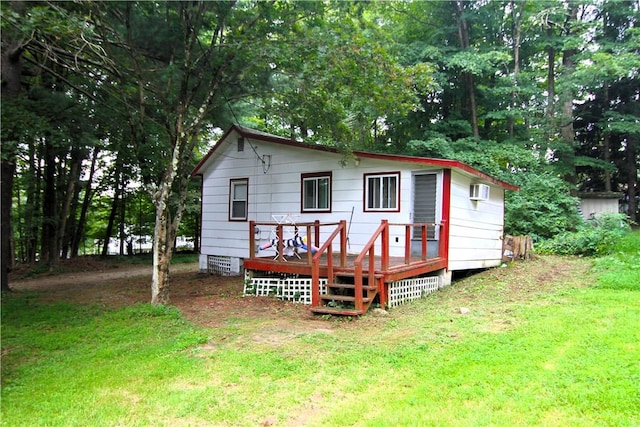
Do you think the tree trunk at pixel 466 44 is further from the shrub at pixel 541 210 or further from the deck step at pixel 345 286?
the deck step at pixel 345 286

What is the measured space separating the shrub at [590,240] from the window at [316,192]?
7.12 meters

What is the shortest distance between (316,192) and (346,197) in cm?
91

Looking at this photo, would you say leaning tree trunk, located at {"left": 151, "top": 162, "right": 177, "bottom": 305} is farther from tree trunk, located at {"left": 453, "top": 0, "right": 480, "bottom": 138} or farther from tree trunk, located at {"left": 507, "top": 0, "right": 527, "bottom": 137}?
tree trunk, located at {"left": 507, "top": 0, "right": 527, "bottom": 137}

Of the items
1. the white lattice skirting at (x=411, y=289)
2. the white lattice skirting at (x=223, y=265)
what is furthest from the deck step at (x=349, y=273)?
the white lattice skirting at (x=223, y=265)

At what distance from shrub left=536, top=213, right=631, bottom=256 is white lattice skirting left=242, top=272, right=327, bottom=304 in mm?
7923

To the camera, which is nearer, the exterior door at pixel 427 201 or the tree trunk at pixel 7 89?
the tree trunk at pixel 7 89

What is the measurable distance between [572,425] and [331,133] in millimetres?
6523

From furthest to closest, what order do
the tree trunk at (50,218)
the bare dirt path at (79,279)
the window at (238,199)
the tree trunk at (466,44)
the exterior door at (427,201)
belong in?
the tree trunk at (466,44) < the tree trunk at (50,218) < the window at (238,199) < the bare dirt path at (79,279) < the exterior door at (427,201)

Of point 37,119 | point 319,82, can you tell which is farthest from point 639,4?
point 37,119

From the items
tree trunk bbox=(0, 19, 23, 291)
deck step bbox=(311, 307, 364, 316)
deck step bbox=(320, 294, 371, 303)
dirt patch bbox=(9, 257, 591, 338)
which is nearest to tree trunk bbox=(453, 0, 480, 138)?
dirt patch bbox=(9, 257, 591, 338)

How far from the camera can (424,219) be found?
8211mm

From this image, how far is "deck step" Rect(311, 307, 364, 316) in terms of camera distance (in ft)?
19.1

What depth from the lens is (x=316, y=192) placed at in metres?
9.50

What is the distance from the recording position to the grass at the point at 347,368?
2957mm
